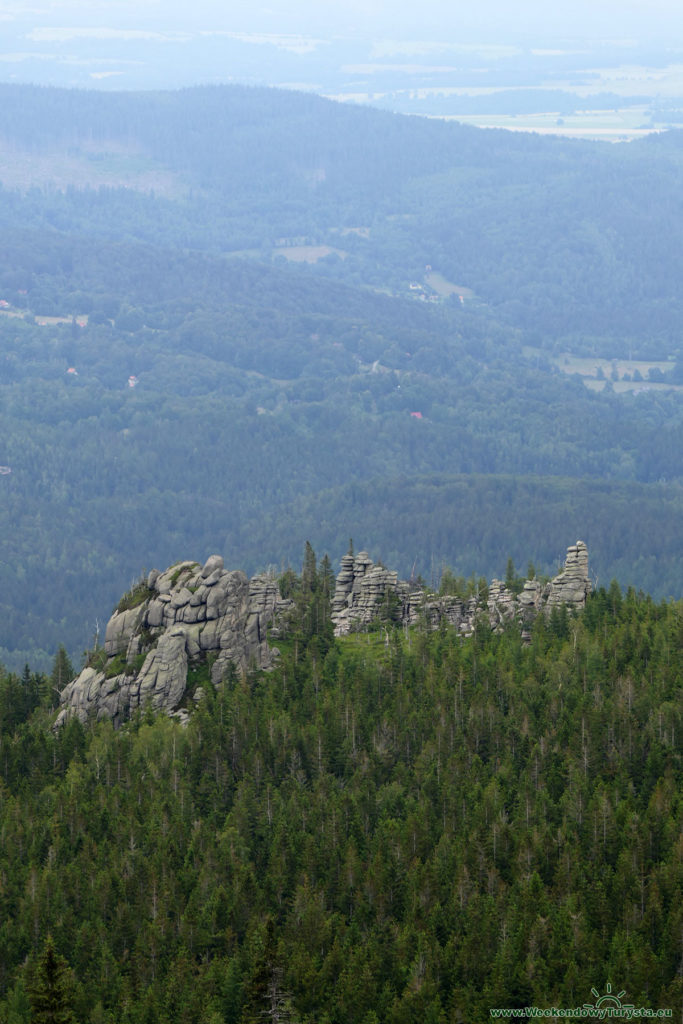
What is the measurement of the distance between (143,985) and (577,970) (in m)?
34.0

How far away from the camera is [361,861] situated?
17325 centimetres

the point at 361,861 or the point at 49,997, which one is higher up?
the point at 361,861

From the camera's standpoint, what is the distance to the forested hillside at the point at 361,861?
15275cm

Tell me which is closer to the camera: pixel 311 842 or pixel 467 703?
pixel 311 842

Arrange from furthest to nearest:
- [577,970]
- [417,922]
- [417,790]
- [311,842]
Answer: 1. [417,790]
2. [311,842]
3. [417,922]
4. [577,970]

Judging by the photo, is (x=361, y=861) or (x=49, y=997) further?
(x=361, y=861)

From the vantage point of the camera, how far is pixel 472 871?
16850 centimetres

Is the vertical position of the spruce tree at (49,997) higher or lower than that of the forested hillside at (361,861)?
lower

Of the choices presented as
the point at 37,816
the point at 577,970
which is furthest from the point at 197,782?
the point at 577,970

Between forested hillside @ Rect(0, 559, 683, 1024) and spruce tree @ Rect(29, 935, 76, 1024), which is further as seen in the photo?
forested hillside @ Rect(0, 559, 683, 1024)

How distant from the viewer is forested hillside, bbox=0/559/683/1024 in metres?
153

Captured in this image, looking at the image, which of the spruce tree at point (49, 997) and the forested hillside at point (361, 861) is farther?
the forested hillside at point (361, 861)

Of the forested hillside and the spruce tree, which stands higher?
the forested hillside

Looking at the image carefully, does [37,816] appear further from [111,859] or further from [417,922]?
[417,922]
